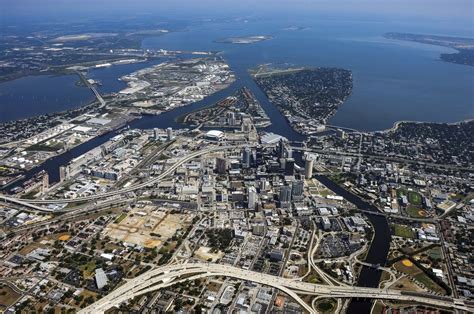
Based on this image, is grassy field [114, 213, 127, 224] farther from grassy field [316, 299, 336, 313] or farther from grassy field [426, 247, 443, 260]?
grassy field [426, 247, 443, 260]

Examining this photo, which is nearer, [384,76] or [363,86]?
[363,86]

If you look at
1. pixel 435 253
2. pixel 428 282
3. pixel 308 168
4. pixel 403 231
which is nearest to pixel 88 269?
pixel 428 282

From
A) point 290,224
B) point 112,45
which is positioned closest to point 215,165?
point 290,224

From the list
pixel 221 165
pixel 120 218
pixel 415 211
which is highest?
pixel 221 165

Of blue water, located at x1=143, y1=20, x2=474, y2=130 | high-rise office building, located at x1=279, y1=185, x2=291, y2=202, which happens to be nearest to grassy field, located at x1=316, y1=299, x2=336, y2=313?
high-rise office building, located at x1=279, y1=185, x2=291, y2=202

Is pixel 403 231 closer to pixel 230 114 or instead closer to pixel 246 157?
pixel 246 157

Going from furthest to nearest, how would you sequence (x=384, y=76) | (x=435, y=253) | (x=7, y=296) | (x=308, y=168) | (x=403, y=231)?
(x=384, y=76) → (x=308, y=168) → (x=403, y=231) → (x=435, y=253) → (x=7, y=296)

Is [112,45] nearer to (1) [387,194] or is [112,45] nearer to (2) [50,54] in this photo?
(2) [50,54]
